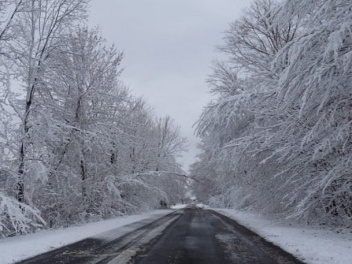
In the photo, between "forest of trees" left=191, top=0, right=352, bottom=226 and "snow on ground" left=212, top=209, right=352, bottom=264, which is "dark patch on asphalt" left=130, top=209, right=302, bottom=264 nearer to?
"snow on ground" left=212, top=209, right=352, bottom=264

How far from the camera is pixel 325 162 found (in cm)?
1492

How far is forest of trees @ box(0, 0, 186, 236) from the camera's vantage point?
17.1 m

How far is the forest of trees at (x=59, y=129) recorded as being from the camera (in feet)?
56.2

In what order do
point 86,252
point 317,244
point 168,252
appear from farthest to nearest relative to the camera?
point 317,244, point 168,252, point 86,252

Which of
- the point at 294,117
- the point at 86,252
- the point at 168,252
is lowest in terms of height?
the point at 168,252

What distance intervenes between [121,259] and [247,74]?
692 inches

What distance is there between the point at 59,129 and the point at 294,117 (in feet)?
34.0

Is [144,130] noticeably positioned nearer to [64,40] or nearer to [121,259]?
[64,40]

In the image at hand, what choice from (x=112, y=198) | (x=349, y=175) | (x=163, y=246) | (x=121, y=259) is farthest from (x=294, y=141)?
(x=112, y=198)

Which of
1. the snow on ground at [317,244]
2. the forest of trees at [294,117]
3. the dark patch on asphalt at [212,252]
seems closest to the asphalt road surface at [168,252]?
the dark patch on asphalt at [212,252]

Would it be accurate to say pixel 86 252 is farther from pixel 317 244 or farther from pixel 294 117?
pixel 294 117

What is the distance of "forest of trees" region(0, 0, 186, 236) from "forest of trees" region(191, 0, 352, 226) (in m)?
7.36

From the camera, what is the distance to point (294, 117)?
15.2 m

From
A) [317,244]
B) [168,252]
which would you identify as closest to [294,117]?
[317,244]
